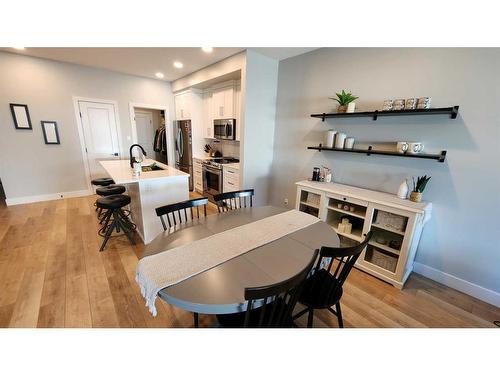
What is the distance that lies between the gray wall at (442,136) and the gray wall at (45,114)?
171 inches

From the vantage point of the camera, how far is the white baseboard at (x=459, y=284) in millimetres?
1896

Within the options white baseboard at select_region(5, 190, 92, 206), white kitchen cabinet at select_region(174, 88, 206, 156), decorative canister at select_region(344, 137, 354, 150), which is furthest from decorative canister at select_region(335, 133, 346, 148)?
white baseboard at select_region(5, 190, 92, 206)

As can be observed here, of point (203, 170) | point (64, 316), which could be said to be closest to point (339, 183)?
point (203, 170)

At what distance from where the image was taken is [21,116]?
3.67 metres

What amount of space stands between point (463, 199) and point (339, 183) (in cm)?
119

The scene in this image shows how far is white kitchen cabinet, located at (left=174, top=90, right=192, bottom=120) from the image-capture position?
4.61 m

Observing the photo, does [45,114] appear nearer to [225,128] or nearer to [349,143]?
[225,128]

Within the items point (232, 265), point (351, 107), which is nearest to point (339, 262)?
point (232, 265)

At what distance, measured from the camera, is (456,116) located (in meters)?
1.89

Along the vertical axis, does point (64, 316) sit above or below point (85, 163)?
below

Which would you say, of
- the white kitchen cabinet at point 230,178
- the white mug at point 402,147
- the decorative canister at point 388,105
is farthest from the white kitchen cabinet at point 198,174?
the white mug at point 402,147

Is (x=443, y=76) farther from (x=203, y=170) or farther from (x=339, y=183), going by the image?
(x=203, y=170)

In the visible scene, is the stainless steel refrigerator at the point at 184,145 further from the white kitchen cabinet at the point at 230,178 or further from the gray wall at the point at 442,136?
the gray wall at the point at 442,136

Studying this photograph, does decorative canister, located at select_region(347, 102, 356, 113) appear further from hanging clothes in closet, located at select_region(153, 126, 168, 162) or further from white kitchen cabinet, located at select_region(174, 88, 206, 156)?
hanging clothes in closet, located at select_region(153, 126, 168, 162)
